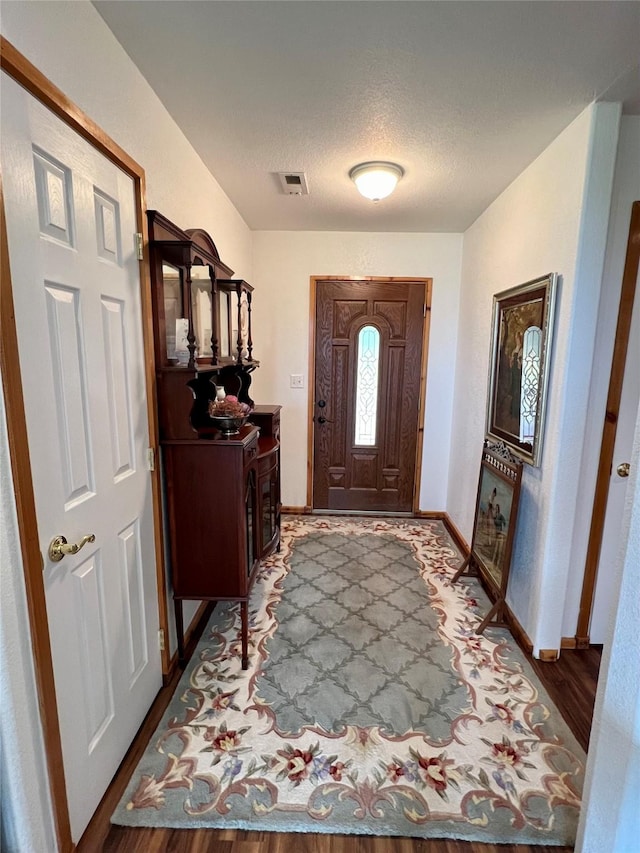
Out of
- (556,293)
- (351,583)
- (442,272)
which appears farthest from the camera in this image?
(442,272)

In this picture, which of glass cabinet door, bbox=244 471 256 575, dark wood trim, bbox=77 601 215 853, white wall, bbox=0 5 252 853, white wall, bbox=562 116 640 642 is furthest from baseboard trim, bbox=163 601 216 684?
white wall, bbox=562 116 640 642

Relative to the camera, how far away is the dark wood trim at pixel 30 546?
968 millimetres

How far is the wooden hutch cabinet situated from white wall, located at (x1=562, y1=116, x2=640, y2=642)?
164 cm

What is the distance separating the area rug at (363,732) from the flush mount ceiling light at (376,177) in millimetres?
2426

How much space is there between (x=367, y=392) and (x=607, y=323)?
2104 millimetres

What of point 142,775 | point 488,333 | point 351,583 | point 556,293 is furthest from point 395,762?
point 488,333

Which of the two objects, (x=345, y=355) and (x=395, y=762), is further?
(x=345, y=355)

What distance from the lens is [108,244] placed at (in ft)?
4.68

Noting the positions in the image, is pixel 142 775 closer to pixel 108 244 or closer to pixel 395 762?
pixel 395 762

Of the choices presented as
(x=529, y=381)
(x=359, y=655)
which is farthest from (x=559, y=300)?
(x=359, y=655)

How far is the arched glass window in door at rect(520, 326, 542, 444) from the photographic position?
2211mm

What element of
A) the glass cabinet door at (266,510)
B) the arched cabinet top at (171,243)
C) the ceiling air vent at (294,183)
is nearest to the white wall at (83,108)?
the arched cabinet top at (171,243)

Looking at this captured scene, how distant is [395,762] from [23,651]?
1.34 metres

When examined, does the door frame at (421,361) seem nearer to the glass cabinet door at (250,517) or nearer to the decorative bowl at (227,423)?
the glass cabinet door at (250,517)
